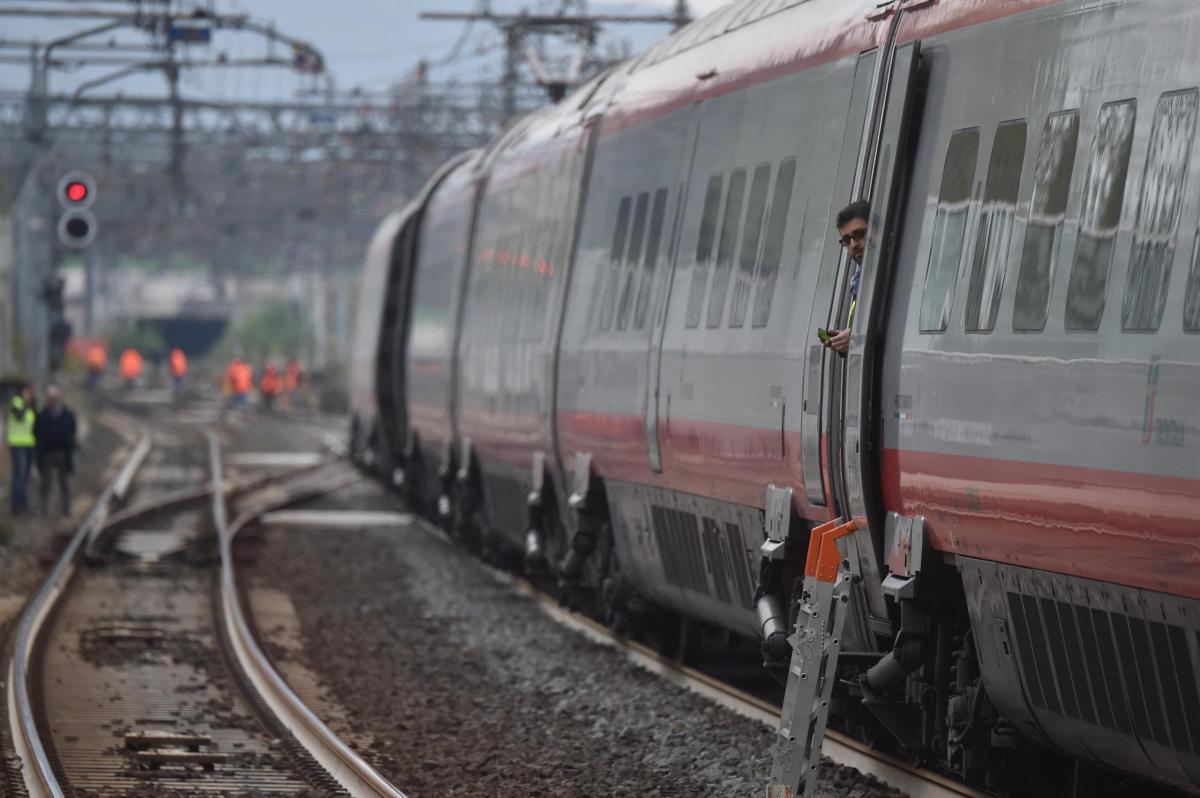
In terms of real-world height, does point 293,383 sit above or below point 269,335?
below

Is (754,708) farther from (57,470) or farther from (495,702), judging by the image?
(57,470)

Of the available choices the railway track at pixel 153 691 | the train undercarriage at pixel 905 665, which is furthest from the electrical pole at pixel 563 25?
the train undercarriage at pixel 905 665

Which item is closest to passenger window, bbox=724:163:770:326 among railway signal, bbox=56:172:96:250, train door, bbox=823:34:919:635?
train door, bbox=823:34:919:635

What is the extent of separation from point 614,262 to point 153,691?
4062mm

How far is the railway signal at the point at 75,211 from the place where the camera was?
23.6m

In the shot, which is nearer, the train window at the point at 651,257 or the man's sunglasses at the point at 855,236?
the man's sunglasses at the point at 855,236

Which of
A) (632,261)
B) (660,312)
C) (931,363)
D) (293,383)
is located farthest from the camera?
(293,383)

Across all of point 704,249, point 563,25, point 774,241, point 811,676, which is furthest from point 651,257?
point 563,25

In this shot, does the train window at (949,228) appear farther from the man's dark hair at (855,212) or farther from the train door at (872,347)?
the man's dark hair at (855,212)

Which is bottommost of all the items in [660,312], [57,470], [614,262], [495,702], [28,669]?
[28,669]

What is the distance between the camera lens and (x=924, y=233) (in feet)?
27.2

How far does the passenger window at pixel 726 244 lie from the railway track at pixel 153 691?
298cm

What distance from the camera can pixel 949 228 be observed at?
810cm

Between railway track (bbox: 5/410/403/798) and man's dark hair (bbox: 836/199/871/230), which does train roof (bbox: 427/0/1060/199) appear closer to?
man's dark hair (bbox: 836/199/871/230)
